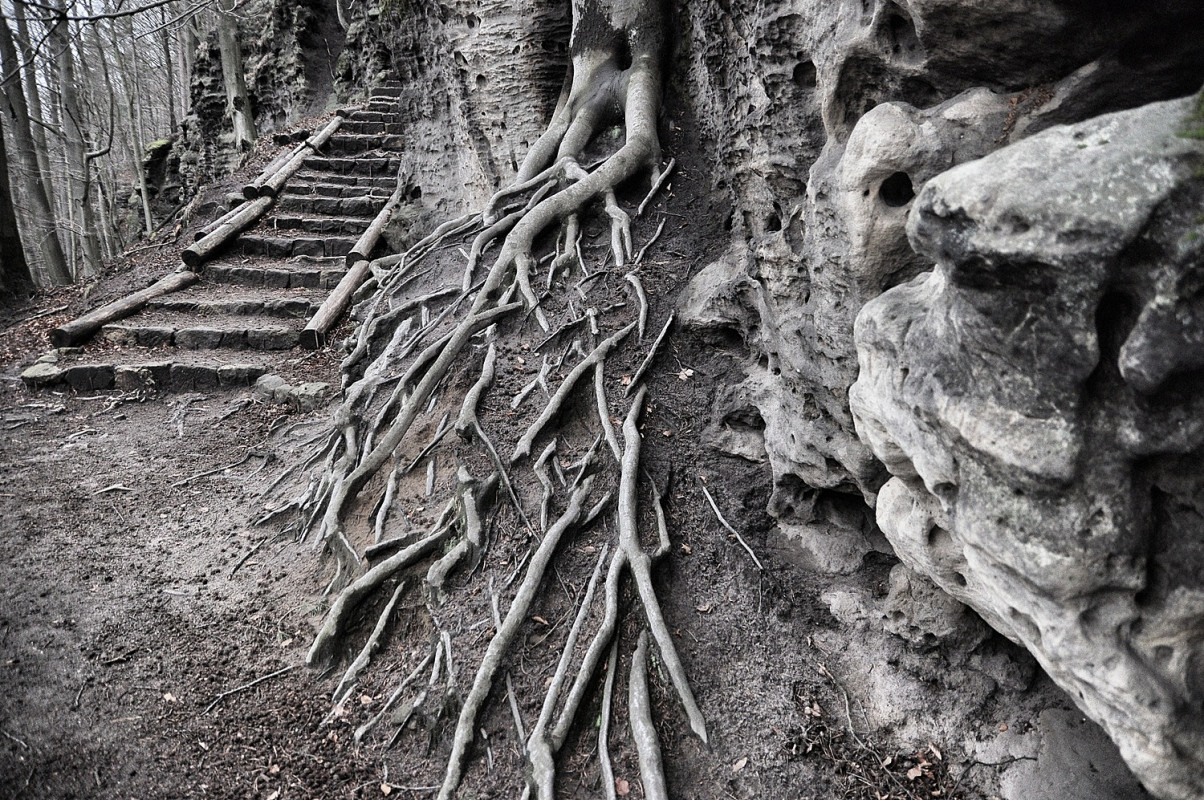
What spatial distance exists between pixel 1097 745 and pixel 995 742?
37 centimetres

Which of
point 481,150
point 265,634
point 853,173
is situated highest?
point 853,173

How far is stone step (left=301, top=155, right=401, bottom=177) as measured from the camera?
35.8 feet

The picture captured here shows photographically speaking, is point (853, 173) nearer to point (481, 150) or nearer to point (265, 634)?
point (265, 634)

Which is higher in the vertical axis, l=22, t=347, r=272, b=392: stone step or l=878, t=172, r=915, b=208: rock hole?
l=878, t=172, r=915, b=208: rock hole

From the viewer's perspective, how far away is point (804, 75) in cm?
390

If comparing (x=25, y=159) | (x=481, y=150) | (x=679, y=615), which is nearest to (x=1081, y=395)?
(x=679, y=615)

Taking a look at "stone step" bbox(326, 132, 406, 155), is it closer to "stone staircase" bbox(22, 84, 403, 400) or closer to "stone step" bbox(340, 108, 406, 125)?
"stone staircase" bbox(22, 84, 403, 400)

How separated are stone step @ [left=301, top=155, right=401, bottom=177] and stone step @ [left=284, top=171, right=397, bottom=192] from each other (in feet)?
0.49

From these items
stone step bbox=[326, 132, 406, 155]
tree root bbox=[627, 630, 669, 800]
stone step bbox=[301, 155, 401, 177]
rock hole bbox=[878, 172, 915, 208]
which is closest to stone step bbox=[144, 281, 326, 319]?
stone step bbox=[301, 155, 401, 177]

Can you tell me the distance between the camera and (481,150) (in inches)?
295

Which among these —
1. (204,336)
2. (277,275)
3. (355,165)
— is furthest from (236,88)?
(204,336)

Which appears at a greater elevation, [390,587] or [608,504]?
[608,504]

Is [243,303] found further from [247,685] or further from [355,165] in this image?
[247,685]

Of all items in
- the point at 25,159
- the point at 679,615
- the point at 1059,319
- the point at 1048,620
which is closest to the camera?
the point at 1059,319
